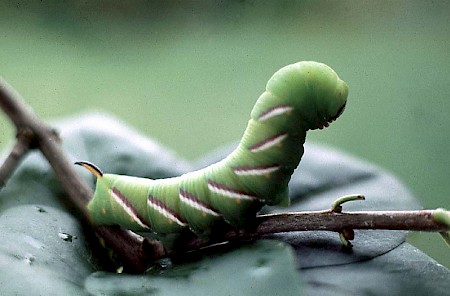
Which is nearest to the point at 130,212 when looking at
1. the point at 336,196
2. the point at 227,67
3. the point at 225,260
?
the point at 225,260

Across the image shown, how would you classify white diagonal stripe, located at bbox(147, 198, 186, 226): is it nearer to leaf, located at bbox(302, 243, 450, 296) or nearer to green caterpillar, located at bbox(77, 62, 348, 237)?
green caterpillar, located at bbox(77, 62, 348, 237)

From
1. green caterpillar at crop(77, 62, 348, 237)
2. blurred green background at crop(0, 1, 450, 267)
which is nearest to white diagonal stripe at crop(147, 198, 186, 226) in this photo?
green caterpillar at crop(77, 62, 348, 237)

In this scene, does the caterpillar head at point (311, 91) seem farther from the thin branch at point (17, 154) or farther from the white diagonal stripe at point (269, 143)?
the thin branch at point (17, 154)

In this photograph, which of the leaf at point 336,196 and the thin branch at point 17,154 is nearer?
the leaf at point 336,196

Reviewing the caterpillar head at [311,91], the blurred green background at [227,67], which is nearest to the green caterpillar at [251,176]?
the caterpillar head at [311,91]

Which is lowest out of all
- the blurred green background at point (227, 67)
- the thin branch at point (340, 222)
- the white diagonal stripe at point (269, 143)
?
the thin branch at point (340, 222)

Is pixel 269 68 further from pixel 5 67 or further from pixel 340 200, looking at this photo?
pixel 340 200

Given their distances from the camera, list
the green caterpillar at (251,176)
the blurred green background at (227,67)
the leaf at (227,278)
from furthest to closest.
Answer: the blurred green background at (227,67), the green caterpillar at (251,176), the leaf at (227,278)

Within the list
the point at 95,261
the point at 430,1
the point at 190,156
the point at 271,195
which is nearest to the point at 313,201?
the point at 271,195
